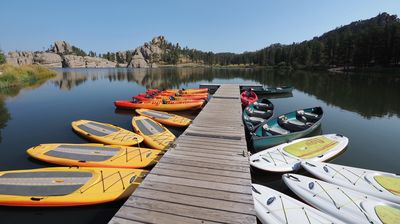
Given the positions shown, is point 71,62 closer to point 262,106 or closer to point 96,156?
point 262,106

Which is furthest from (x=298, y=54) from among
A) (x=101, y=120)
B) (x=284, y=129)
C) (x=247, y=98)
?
(x=101, y=120)

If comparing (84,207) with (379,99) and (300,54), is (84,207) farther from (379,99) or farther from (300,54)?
(300,54)

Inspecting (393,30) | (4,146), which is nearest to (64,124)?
(4,146)

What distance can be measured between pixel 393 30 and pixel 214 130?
71.1 meters

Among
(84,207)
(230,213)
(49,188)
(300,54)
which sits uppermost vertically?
(300,54)

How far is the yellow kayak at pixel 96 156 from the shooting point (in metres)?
7.35

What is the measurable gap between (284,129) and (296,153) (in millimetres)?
3083

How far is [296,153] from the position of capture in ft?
26.8

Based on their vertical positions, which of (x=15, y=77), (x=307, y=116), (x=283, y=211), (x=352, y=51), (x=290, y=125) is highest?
(x=352, y=51)

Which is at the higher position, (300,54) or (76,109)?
(300,54)

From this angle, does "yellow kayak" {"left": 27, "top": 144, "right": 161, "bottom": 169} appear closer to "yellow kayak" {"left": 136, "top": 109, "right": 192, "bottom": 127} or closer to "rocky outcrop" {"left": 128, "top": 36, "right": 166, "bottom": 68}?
"yellow kayak" {"left": 136, "top": 109, "right": 192, "bottom": 127}

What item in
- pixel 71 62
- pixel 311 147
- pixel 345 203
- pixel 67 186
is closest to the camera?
pixel 345 203

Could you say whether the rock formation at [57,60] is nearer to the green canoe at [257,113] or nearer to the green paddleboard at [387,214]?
the green canoe at [257,113]

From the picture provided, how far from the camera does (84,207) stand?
5875mm
